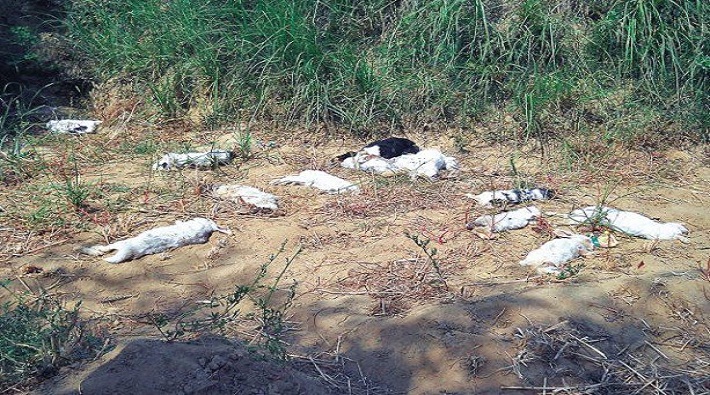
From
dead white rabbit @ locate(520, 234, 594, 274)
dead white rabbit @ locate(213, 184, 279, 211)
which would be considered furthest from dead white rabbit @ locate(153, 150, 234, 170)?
dead white rabbit @ locate(520, 234, 594, 274)

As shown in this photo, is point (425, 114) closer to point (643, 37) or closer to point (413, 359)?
point (643, 37)

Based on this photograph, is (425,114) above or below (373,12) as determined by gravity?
below

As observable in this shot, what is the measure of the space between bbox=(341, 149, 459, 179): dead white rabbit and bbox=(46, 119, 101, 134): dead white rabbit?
2.01 m

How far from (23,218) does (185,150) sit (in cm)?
128

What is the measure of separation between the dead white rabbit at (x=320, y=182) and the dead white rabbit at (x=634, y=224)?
51.5 inches

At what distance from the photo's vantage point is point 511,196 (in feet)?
13.5

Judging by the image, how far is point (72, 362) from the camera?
244cm

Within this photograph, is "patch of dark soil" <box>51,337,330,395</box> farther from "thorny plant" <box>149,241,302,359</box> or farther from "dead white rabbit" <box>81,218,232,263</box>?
"dead white rabbit" <box>81,218,232,263</box>

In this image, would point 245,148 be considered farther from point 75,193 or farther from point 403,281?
point 403,281

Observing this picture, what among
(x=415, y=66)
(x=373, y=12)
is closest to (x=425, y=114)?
(x=415, y=66)

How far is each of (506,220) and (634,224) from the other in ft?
2.11

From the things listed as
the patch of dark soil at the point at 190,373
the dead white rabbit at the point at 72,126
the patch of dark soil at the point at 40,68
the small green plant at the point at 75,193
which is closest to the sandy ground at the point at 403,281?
the patch of dark soil at the point at 190,373

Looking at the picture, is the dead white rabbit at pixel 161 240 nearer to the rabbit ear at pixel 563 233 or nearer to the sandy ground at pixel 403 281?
the sandy ground at pixel 403 281

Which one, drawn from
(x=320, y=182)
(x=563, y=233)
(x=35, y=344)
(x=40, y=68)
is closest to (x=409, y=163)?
(x=320, y=182)
